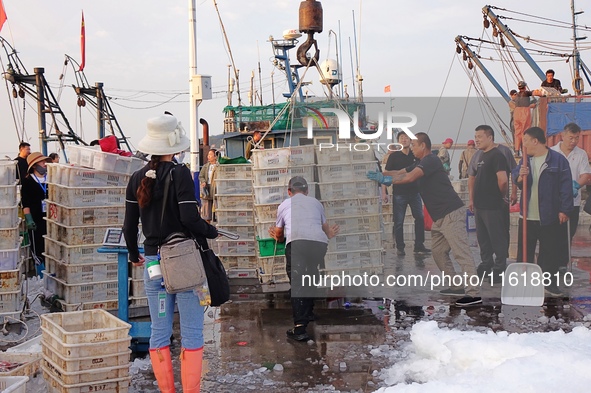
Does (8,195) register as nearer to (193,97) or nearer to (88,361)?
(88,361)

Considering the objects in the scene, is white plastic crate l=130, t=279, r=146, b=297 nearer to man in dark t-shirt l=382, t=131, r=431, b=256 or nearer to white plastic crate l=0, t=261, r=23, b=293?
white plastic crate l=0, t=261, r=23, b=293

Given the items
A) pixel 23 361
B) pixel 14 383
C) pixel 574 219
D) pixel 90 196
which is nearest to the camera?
pixel 14 383

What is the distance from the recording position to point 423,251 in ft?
25.7

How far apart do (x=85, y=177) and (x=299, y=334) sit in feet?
9.96

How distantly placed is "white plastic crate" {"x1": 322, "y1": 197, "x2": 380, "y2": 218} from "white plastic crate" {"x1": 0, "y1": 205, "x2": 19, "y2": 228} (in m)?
3.50

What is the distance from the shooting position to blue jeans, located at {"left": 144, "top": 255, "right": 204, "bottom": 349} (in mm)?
4938

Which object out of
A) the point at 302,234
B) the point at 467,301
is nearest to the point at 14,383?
the point at 302,234

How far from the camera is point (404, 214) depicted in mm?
7641

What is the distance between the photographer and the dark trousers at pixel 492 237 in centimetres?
787

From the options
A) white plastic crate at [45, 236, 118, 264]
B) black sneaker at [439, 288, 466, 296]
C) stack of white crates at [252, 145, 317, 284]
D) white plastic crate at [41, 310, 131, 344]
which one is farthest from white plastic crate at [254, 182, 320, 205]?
white plastic crate at [41, 310, 131, 344]

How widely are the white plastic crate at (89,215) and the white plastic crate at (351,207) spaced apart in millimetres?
2429

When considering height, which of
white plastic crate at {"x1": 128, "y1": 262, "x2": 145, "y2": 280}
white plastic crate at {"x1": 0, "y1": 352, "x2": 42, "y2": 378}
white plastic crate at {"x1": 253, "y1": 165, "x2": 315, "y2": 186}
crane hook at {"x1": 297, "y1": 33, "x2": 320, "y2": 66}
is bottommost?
white plastic crate at {"x1": 0, "y1": 352, "x2": 42, "y2": 378}

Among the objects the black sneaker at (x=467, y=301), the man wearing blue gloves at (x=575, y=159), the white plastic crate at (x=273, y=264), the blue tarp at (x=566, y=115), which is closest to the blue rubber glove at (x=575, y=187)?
the man wearing blue gloves at (x=575, y=159)

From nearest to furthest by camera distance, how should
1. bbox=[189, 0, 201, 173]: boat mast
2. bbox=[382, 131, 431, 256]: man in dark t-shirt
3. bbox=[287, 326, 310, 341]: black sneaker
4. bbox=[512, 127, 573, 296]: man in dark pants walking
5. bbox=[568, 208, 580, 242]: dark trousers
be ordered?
1. bbox=[287, 326, 310, 341]: black sneaker
2. bbox=[382, 131, 431, 256]: man in dark t-shirt
3. bbox=[512, 127, 573, 296]: man in dark pants walking
4. bbox=[568, 208, 580, 242]: dark trousers
5. bbox=[189, 0, 201, 173]: boat mast
